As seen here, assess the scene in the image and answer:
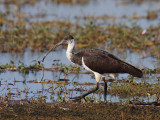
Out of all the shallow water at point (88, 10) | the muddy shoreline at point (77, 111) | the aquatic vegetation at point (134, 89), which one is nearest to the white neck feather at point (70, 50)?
the muddy shoreline at point (77, 111)

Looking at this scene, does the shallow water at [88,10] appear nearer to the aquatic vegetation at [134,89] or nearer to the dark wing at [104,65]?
the aquatic vegetation at [134,89]

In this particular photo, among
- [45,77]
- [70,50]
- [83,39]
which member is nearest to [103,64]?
[70,50]

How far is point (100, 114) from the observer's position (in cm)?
658

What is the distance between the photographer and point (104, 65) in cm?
775

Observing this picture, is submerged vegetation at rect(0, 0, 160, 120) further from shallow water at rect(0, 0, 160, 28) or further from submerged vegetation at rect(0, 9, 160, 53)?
shallow water at rect(0, 0, 160, 28)

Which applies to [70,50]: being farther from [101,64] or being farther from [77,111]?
[77,111]

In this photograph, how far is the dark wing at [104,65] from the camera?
303 inches

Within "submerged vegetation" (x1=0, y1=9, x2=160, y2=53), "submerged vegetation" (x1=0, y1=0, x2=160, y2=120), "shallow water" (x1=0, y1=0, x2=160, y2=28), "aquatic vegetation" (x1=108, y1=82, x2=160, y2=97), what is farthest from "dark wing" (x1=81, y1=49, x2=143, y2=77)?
"shallow water" (x1=0, y1=0, x2=160, y2=28)

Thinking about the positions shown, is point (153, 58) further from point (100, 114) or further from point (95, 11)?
point (95, 11)

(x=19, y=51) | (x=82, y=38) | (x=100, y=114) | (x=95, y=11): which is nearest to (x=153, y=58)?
(x=82, y=38)

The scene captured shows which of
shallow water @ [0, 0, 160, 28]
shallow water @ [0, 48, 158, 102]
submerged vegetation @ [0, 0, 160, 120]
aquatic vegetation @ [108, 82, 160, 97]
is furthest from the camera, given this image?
shallow water @ [0, 0, 160, 28]

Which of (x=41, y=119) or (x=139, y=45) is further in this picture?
(x=139, y=45)

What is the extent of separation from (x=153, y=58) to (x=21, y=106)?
6.08 metres

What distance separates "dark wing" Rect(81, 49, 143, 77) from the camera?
25.3ft
